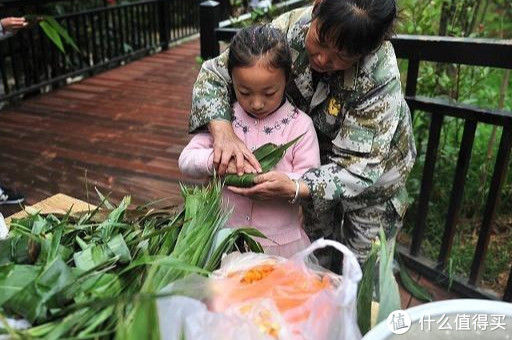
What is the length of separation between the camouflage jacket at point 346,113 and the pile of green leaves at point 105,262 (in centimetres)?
40

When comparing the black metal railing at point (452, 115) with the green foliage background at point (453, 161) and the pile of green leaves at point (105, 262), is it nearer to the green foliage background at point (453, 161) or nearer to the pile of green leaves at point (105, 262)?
the green foliage background at point (453, 161)

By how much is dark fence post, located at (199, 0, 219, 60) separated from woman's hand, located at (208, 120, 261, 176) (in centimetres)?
148

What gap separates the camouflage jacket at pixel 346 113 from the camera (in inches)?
58.9

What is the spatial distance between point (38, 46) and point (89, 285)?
5821 mm

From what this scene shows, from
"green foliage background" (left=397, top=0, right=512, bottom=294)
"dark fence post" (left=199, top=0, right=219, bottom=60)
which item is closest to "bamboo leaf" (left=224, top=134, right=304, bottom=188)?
"dark fence post" (left=199, top=0, right=219, bottom=60)

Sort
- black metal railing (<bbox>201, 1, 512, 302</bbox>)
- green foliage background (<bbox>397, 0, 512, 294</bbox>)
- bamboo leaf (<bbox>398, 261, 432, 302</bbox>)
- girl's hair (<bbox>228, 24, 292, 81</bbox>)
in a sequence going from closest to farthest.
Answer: girl's hair (<bbox>228, 24, 292, 81</bbox>) → black metal railing (<bbox>201, 1, 512, 302</bbox>) → bamboo leaf (<bbox>398, 261, 432, 302</bbox>) → green foliage background (<bbox>397, 0, 512, 294</bbox>)

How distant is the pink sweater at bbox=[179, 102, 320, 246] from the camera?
5.32 ft

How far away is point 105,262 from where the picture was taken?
0.97 metres

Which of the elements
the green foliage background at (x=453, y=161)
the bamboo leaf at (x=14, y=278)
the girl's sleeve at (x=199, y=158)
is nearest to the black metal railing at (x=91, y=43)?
the green foliage background at (x=453, y=161)

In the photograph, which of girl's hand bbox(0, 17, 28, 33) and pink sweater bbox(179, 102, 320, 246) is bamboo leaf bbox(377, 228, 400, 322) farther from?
girl's hand bbox(0, 17, 28, 33)

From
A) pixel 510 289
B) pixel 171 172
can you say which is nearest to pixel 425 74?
pixel 510 289

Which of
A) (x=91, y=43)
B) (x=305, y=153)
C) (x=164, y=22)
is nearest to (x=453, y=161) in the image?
(x=305, y=153)

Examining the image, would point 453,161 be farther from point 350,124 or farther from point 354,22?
point 354,22

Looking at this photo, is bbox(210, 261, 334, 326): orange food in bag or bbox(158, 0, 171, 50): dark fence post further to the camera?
bbox(158, 0, 171, 50): dark fence post
